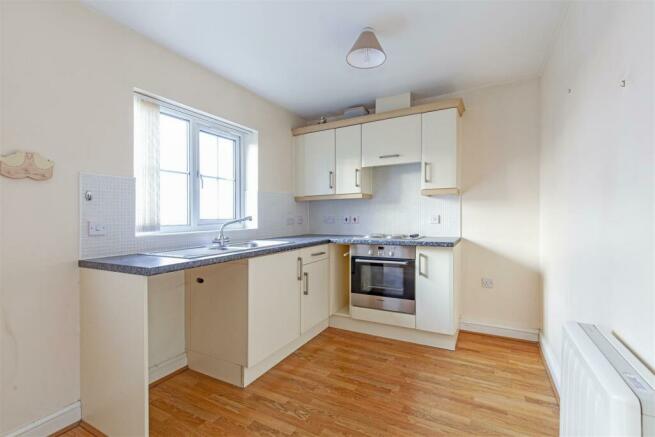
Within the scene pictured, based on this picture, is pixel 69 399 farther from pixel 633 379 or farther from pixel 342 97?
pixel 342 97

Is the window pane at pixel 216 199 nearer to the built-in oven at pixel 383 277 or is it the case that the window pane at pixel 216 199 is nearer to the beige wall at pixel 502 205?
the built-in oven at pixel 383 277

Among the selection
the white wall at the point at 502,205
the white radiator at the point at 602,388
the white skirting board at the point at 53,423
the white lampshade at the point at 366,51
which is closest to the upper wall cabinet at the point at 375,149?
the white wall at the point at 502,205

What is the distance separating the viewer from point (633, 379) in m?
0.76

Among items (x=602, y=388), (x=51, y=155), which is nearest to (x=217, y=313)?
(x=51, y=155)

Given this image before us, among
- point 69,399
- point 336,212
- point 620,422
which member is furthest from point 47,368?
point 336,212

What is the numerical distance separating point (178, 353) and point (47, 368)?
2.47 ft

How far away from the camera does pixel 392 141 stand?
112 inches

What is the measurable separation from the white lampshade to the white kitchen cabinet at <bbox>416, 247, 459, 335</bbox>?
148cm

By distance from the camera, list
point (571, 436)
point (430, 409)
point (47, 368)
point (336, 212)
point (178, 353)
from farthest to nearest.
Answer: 1. point (336, 212)
2. point (178, 353)
3. point (430, 409)
4. point (47, 368)
5. point (571, 436)

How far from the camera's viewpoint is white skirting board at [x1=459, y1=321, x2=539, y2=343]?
2.59 metres

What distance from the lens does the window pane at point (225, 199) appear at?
271 centimetres

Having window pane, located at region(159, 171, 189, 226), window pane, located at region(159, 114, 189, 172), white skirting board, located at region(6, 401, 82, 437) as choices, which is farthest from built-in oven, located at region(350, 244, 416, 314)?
white skirting board, located at region(6, 401, 82, 437)

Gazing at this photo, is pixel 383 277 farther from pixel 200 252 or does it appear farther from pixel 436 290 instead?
pixel 200 252

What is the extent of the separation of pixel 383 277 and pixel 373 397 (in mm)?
1072
